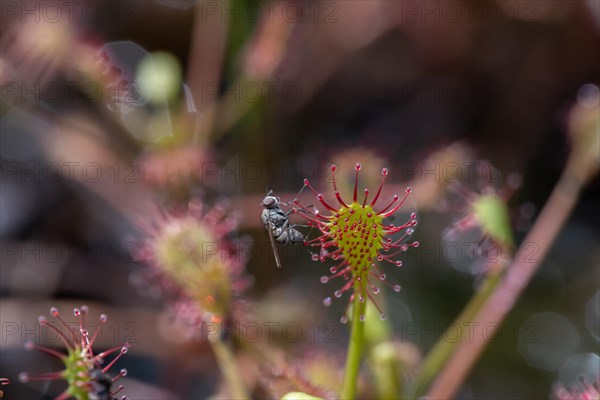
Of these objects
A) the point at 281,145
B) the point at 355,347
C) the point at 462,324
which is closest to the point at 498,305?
the point at 462,324

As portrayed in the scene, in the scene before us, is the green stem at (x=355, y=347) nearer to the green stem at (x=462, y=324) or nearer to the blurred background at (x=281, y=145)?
the green stem at (x=462, y=324)

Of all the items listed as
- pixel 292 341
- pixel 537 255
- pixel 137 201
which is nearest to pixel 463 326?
pixel 537 255

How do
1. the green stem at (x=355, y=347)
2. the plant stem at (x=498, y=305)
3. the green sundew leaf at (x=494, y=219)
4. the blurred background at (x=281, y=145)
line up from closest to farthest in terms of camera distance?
the green stem at (x=355, y=347) → the green sundew leaf at (x=494, y=219) → the plant stem at (x=498, y=305) → the blurred background at (x=281, y=145)

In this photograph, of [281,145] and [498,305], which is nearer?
[498,305]

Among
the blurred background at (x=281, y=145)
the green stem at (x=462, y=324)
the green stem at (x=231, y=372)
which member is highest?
the blurred background at (x=281, y=145)

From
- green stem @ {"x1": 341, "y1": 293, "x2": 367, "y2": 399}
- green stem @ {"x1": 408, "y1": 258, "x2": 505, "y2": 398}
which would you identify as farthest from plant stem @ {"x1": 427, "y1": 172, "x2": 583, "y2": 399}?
green stem @ {"x1": 341, "y1": 293, "x2": 367, "y2": 399}

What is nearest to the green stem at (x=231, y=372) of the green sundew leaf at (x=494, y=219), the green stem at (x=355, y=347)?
the green stem at (x=355, y=347)

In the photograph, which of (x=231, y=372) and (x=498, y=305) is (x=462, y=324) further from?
(x=231, y=372)
